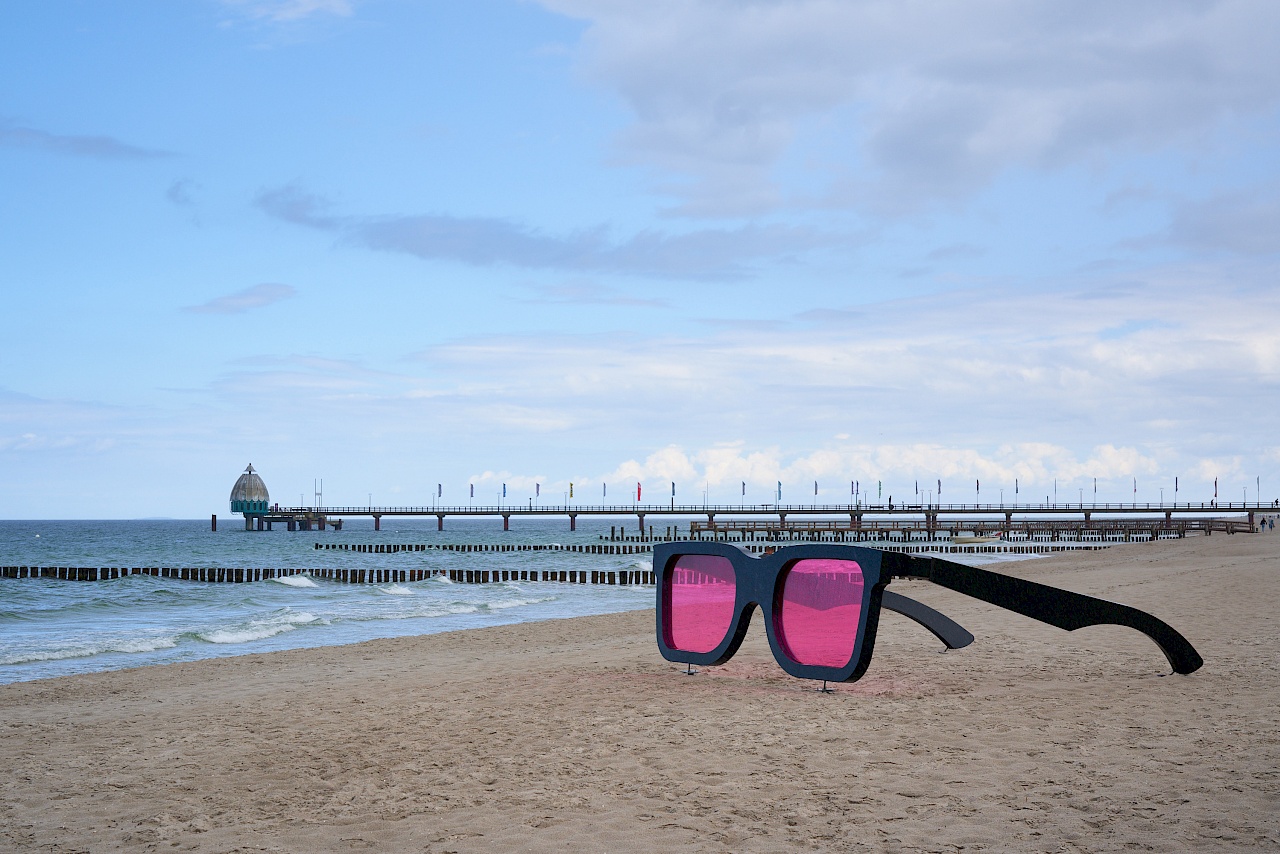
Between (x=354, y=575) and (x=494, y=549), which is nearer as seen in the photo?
(x=354, y=575)

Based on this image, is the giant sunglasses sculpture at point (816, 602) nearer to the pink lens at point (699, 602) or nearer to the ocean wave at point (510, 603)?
the pink lens at point (699, 602)

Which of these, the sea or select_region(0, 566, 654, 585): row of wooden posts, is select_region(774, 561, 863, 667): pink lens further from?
select_region(0, 566, 654, 585): row of wooden posts

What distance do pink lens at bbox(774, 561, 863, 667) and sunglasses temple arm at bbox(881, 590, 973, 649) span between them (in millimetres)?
1099

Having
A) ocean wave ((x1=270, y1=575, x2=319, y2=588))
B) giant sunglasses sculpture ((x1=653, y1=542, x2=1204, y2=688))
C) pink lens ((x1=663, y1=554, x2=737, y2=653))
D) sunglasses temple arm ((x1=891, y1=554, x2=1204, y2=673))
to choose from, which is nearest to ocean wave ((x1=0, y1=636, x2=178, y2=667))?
pink lens ((x1=663, y1=554, x2=737, y2=653))

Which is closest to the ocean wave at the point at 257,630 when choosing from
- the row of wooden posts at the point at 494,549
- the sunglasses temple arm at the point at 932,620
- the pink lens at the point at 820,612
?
the pink lens at the point at 820,612

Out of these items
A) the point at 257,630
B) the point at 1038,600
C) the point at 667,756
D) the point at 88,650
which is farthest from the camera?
the point at 257,630

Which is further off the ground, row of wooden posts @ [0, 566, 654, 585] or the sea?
the sea

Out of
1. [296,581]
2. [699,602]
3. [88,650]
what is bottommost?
[296,581]

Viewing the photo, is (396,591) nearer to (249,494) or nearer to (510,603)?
(510,603)

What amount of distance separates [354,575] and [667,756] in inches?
1585

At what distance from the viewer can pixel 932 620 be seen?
10.3m

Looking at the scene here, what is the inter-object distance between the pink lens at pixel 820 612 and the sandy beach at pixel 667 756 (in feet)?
1.28

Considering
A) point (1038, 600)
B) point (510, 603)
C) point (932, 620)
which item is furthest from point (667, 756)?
point (510, 603)

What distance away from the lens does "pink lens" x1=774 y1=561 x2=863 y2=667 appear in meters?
8.23
